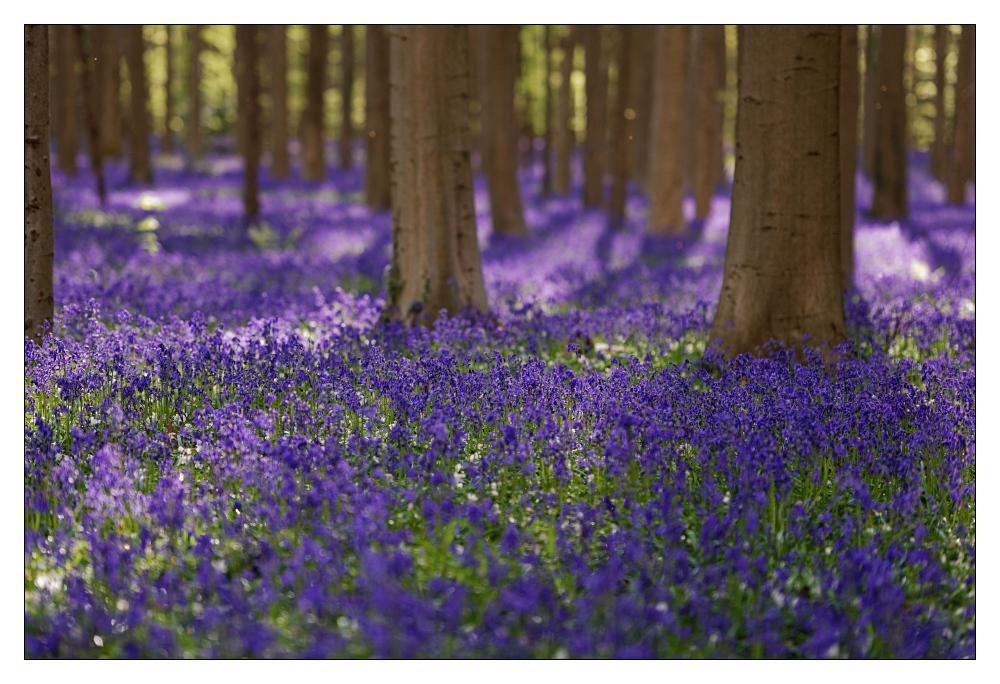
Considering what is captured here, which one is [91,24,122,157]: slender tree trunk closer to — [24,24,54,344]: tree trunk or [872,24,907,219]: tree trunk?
[872,24,907,219]: tree trunk

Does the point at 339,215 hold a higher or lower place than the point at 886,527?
higher

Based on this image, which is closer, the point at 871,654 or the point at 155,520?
the point at 871,654

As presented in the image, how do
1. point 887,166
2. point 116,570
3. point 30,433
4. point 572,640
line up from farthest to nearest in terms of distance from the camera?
point 887,166 → point 30,433 → point 116,570 → point 572,640

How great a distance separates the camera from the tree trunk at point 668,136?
15.2 m

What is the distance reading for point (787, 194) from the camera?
660cm

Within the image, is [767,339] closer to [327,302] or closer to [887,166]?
[327,302]

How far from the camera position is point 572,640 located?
10.3ft

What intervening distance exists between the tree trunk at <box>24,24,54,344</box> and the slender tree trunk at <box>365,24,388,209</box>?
11791 mm

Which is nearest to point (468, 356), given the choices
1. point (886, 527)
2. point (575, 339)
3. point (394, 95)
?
point (575, 339)

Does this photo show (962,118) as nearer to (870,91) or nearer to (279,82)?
(870,91)

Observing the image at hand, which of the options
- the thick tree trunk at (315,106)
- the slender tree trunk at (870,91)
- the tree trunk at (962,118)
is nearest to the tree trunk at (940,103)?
the slender tree trunk at (870,91)

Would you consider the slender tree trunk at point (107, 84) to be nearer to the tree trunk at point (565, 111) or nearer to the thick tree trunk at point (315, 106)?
the thick tree trunk at point (315, 106)

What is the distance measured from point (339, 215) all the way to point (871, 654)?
1597cm

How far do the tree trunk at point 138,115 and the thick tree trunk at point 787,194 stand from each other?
1858 cm
